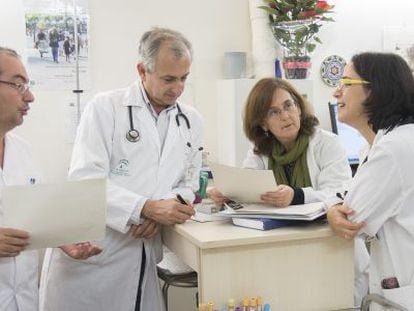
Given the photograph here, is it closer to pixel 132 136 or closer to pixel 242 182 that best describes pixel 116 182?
pixel 132 136

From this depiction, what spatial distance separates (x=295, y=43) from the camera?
319 cm

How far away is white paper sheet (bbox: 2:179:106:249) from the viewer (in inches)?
52.7

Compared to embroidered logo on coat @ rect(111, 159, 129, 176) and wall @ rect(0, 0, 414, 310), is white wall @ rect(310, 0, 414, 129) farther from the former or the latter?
embroidered logo on coat @ rect(111, 159, 129, 176)

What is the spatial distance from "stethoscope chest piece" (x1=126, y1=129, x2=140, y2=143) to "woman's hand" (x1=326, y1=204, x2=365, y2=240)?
737 millimetres

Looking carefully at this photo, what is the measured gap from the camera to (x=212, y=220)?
5.58ft

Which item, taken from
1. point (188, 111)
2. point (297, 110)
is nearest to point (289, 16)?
point (297, 110)

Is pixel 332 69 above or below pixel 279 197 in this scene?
above

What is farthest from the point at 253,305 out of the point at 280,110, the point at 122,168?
the point at 280,110

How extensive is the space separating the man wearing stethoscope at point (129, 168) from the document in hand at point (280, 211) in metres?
0.29

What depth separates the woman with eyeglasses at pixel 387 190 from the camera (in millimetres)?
1435

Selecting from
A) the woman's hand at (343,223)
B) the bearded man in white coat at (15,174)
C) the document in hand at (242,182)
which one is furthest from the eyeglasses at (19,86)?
the woman's hand at (343,223)

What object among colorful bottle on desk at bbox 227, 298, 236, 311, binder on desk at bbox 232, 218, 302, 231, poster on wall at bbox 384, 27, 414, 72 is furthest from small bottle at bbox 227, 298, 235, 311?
poster on wall at bbox 384, 27, 414, 72

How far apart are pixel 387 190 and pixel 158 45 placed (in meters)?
0.94

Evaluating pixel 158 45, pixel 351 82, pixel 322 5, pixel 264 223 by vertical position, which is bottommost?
pixel 264 223
